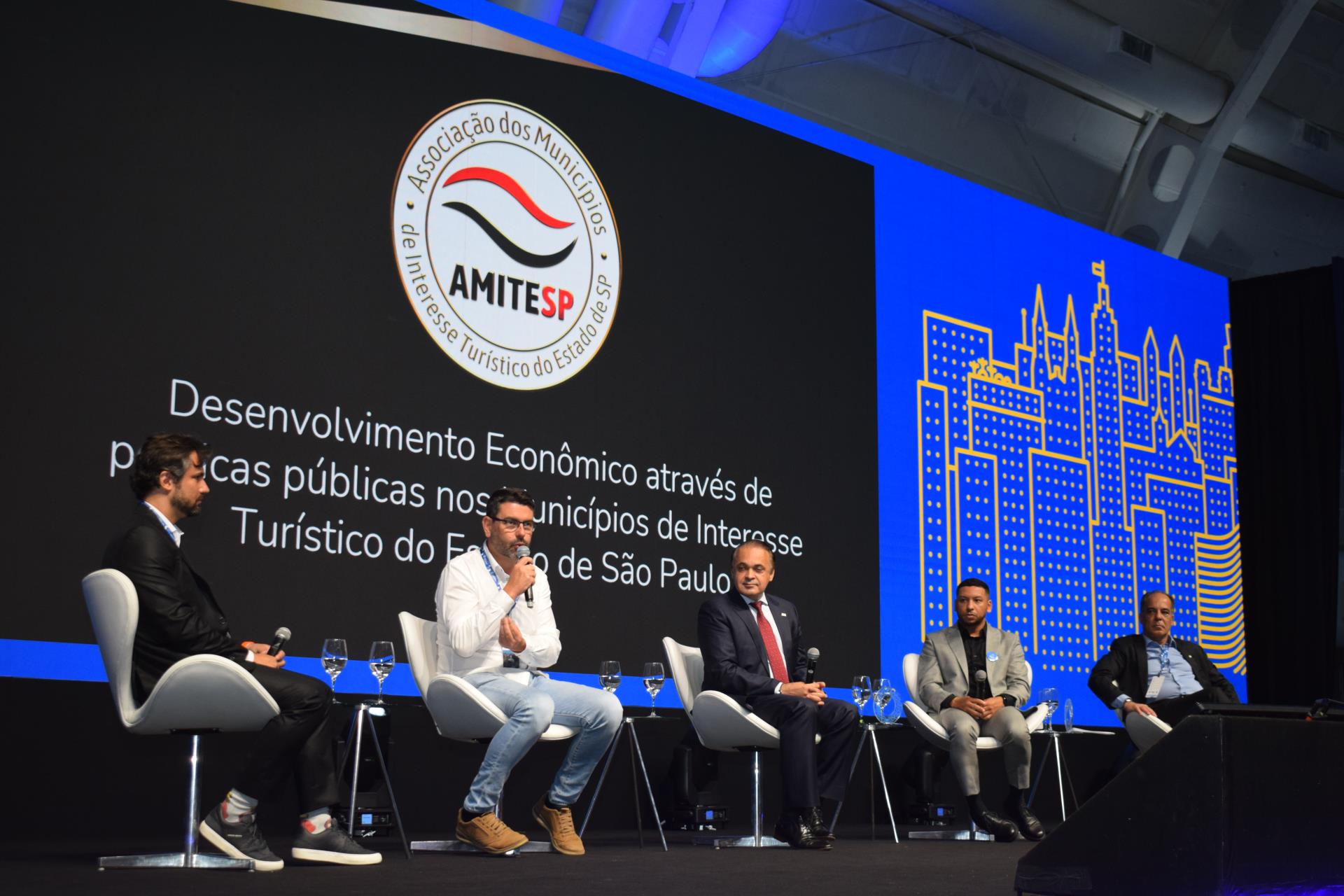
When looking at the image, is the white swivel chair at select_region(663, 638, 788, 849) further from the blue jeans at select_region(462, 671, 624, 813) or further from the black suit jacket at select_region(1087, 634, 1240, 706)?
the black suit jacket at select_region(1087, 634, 1240, 706)

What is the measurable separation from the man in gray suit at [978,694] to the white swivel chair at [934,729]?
0.03 metres

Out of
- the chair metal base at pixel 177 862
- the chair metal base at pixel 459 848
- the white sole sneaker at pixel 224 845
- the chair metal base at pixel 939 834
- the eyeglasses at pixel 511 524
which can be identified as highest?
the eyeglasses at pixel 511 524

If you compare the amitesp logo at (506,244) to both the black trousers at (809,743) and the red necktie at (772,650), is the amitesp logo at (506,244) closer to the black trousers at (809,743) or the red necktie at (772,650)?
the red necktie at (772,650)

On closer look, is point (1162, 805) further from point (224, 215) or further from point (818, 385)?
point (818, 385)


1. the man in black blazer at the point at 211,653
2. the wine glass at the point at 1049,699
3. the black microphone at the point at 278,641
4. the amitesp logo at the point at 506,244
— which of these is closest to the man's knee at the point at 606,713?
the man in black blazer at the point at 211,653

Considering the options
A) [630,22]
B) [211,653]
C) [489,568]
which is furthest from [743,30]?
[211,653]

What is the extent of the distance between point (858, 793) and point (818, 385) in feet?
5.95

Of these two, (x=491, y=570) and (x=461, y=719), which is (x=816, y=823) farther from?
(x=491, y=570)

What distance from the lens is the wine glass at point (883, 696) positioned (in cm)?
544

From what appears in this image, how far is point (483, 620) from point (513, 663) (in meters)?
0.23

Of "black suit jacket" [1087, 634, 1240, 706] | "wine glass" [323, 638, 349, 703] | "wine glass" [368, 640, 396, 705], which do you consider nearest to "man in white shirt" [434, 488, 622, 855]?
"wine glass" [368, 640, 396, 705]

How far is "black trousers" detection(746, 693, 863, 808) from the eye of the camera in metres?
4.85

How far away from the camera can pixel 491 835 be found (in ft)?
13.9

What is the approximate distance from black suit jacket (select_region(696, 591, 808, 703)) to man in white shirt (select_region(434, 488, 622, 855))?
1.91 feet
